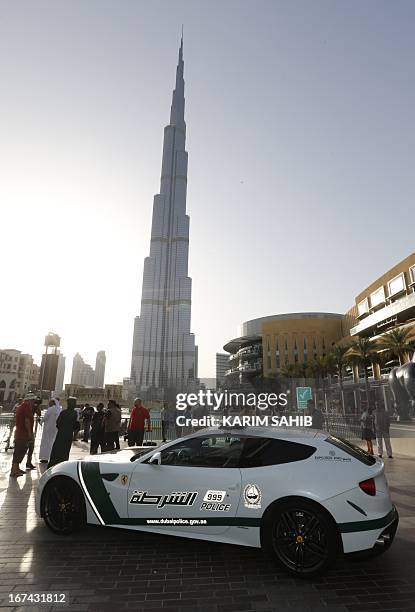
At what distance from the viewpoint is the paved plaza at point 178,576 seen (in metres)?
3.23

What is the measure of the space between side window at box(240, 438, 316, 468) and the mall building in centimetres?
2306

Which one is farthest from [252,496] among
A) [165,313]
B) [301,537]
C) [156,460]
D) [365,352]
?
[165,313]

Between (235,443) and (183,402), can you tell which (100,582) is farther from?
(183,402)

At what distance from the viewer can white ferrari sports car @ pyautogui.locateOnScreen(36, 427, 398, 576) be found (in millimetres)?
3666

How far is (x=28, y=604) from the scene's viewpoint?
10.3ft

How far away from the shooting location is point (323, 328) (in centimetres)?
8575

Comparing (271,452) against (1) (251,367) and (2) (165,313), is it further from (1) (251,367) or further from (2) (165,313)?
(2) (165,313)

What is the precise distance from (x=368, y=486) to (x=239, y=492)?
1.37m

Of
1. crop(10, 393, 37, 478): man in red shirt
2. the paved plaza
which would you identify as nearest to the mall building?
crop(10, 393, 37, 478): man in red shirt

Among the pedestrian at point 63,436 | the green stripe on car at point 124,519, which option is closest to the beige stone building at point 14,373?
the pedestrian at point 63,436

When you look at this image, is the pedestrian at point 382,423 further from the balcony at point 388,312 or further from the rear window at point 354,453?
the balcony at point 388,312

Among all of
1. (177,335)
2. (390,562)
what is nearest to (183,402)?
(390,562)

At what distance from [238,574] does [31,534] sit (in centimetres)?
298

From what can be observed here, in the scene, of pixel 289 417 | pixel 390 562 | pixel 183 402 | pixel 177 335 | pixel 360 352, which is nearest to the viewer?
pixel 390 562
